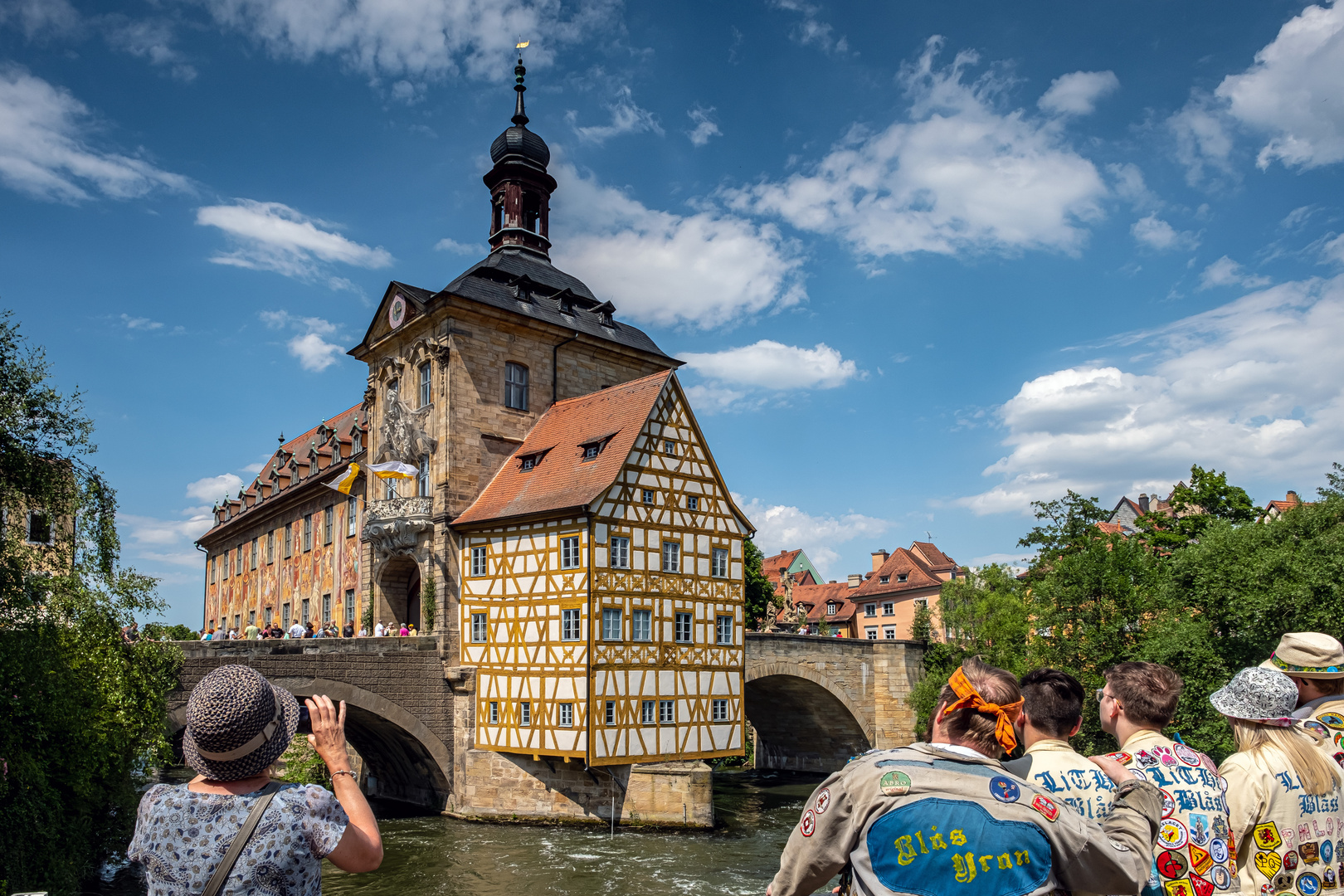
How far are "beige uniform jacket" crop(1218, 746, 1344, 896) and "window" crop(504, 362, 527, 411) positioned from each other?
23363 mm

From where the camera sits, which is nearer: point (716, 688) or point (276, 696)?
point (276, 696)

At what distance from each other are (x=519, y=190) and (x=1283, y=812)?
30054 mm

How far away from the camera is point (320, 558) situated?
111ft

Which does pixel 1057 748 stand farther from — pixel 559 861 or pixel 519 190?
pixel 519 190

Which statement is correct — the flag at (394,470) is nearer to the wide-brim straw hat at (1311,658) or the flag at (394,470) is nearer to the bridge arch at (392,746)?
the bridge arch at (392,746)

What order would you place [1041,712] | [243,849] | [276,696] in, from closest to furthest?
[243,849], [276,696], [1041,712]

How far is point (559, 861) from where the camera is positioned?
18812 millimetres

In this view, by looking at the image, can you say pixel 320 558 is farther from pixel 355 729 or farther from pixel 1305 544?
pixel 1305 544

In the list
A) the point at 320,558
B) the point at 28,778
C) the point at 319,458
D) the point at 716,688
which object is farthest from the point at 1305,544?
the point at 319,458

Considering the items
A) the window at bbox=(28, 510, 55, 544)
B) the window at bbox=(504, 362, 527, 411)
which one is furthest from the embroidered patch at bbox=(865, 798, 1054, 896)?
the window at bbox=(504, 362, 527, 411)

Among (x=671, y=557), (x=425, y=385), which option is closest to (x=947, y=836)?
(x=671, y=557)

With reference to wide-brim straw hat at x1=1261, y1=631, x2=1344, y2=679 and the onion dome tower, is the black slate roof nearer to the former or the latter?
the onion dome tower

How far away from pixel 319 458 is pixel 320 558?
4.62m

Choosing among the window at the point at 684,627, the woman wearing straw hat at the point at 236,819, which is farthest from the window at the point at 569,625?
the woman wearing straw hat at the point at 236,819
